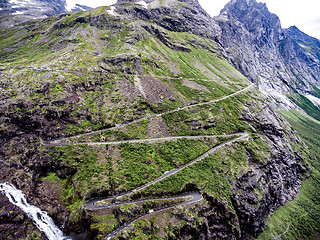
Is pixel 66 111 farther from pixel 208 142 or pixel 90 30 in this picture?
pixel 90 30

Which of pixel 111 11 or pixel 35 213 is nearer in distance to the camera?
pixel 35 213

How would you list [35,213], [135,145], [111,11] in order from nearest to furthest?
[35,213]
[135,145]
[111,11]

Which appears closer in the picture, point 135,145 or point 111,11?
point 135,145

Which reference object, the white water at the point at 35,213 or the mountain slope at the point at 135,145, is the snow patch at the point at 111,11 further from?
the white water at the point at 35,213

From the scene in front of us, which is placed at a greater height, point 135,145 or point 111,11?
point 111,11

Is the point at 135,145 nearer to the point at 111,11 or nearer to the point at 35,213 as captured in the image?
the point at 35,213

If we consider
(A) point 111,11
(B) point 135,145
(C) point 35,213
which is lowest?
(C) point 35,213

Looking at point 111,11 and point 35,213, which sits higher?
point 111,11

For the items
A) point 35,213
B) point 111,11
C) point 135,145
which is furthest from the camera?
point 111,11

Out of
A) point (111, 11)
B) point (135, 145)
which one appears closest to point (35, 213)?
point (135, 145)
